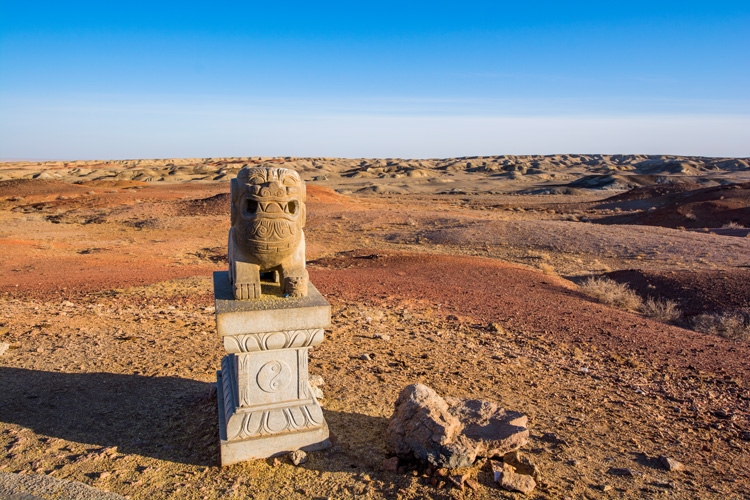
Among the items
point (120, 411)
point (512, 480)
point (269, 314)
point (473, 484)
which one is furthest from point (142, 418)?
point (512, 480)

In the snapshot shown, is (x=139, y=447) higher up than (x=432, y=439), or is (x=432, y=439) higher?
(x=432, y=439)

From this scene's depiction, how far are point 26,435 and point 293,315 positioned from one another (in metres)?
2.82

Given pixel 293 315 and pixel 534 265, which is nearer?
pixel 293 315

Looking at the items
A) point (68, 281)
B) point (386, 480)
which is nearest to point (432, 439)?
point (386, 480)

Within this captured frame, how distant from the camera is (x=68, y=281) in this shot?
10867 mm

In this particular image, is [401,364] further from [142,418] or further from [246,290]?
[142,418]

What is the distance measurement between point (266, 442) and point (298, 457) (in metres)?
0.30

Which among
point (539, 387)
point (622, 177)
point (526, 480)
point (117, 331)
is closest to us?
point (526, 480)

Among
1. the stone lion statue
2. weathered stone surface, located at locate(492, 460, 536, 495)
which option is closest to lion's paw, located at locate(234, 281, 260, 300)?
the stone lion statue

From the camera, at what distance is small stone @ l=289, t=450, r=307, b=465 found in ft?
13.9

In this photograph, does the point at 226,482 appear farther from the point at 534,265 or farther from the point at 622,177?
the point at 622,177

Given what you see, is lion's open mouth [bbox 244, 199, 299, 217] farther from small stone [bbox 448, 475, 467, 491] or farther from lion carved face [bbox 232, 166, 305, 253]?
small stone [bbox 448, 475, 467, 491]

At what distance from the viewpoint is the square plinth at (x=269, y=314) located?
4.04 metres

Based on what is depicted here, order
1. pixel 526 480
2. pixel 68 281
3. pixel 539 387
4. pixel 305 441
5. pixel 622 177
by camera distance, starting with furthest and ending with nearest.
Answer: pixel 622 177
pixel 68 281
pixel 539 387
pixel 305 441
pixel 526 480
